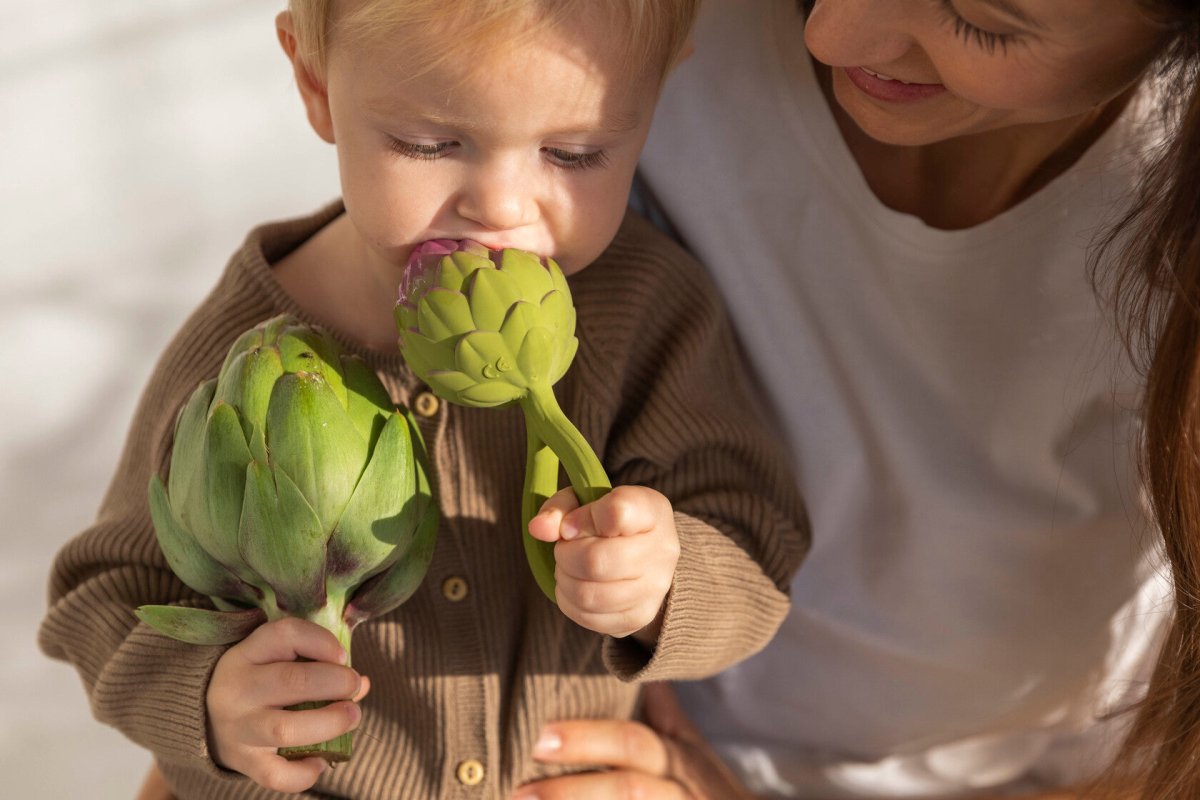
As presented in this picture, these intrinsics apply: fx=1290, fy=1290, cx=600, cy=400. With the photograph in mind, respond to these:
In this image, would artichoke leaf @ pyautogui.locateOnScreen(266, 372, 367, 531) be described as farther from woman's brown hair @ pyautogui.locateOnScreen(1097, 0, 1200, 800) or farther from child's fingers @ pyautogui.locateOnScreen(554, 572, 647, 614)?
woman's brown hair @ pyautogui.locateOnScreen(1097, 0, 1200, 800)

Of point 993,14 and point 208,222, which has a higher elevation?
point 993,14

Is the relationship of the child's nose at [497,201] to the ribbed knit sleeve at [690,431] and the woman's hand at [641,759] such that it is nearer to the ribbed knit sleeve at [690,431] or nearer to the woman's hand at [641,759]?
the ribbed knit sleeve at [690,431]

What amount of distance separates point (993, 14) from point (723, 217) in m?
0.37

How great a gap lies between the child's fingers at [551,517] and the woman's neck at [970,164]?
0.42 metres

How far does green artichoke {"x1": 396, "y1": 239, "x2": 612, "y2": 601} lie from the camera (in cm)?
75

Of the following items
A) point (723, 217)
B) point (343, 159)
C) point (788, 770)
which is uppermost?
point (343, 159)

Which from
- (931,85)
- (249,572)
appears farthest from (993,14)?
(249,572)

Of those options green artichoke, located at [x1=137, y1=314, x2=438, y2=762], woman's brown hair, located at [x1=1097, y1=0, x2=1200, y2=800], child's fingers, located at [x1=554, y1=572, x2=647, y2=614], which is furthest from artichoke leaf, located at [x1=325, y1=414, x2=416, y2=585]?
woman's brown hair, located at [x1=1097, y1=0, x2=1200, y2=800]

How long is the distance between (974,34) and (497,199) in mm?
305

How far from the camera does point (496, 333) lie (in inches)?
29.3

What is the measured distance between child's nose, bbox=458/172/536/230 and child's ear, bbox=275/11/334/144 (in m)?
0.13

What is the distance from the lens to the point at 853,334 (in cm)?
110

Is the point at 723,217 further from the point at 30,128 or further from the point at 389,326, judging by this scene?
the point at 30,128

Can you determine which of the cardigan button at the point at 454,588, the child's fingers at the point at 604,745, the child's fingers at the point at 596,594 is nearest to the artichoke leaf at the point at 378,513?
the child's fingers at the point at 596,594
